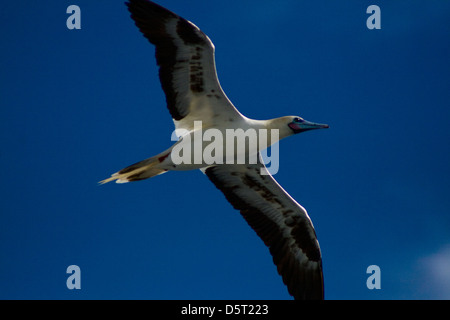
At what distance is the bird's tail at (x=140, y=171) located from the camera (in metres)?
11.4

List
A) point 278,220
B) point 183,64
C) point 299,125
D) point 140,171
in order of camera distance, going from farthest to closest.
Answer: point 278,220, point 299,125, point 140,171, point 183,64

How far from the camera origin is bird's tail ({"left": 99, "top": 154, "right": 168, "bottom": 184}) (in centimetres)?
1142

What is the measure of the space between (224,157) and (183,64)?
2.15 meters

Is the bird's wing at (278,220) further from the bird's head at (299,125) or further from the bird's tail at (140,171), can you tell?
the bird's tail at (140,171)

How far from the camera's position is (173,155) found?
37.6 feet

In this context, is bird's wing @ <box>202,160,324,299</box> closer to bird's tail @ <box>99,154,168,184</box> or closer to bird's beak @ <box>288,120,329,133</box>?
bird's beak @ <box>288,120,329,133</box>

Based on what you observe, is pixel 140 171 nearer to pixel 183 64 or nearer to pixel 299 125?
pixel 183 64

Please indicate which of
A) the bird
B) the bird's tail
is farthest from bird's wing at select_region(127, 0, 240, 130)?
the bird's tail

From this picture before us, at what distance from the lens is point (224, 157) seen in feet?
39.4

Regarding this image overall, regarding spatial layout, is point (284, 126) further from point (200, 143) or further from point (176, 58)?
point (176, 58)

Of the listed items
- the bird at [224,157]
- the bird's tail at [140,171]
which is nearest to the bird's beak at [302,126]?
the bird at [224,157]

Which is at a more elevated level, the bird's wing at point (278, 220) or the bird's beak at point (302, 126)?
the bird's beak at point (302, 126)

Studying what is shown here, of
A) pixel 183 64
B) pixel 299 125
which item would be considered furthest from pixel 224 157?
pixel 183 64

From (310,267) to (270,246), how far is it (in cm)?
97
